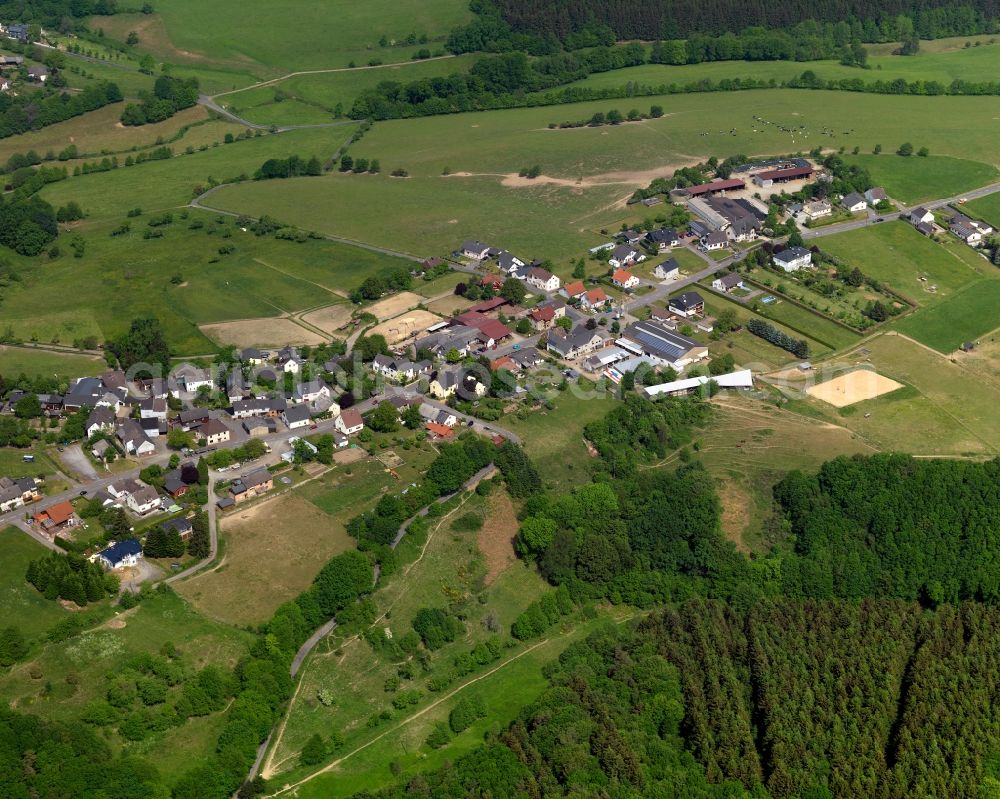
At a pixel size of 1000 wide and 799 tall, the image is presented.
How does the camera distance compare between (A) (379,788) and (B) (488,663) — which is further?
(B) (488,663)

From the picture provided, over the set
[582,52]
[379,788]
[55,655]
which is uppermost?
[582,52]

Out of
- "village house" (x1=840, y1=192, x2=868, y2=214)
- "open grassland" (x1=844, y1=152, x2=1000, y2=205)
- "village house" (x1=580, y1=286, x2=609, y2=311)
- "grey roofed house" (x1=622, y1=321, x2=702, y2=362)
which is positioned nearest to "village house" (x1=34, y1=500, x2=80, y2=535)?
"grey roofed house" (x1=622, y1=321, x2=702, y2=362)

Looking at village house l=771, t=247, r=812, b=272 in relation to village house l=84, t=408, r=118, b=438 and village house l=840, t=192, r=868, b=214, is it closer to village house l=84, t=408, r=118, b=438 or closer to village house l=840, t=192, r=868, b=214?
village house l=840, t=192, r=868, b=214

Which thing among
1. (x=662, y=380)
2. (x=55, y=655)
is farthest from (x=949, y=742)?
(x=55, y=655)

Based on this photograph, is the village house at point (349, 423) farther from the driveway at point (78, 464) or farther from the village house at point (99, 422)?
the driveway at point (78, 464)

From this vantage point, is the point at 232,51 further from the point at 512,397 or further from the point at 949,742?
the point at 949,742

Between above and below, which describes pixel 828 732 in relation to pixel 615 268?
below

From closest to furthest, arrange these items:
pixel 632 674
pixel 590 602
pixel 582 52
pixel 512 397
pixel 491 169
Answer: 1. pixel 632 674
2. pixel 590 602
3. pixel 512 397
4. pixel 491 169
5. pixel 582 52
